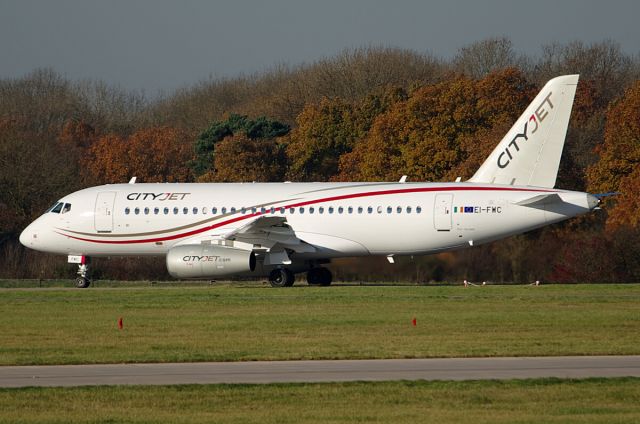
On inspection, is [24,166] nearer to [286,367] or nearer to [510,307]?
[510,307]

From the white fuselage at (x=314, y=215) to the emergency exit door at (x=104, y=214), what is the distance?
0.04 metres

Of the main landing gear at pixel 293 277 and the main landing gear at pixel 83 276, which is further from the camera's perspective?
the main landing gear at pixel 83 276

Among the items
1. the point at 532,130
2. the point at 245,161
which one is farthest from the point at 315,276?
the point at 245,161

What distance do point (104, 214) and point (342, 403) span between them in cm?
2831

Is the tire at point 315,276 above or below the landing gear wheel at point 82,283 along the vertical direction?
above

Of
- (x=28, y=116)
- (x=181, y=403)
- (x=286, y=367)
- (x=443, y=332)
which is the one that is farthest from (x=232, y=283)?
(x=28, y=116)

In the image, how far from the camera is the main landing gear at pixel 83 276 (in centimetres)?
4328

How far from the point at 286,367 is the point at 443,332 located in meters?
6.33

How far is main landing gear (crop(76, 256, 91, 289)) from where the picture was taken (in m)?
43.3

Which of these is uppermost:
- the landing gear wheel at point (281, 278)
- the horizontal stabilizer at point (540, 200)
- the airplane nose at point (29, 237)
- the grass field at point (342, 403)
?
the horizontal stabilizer at point (540, 200)

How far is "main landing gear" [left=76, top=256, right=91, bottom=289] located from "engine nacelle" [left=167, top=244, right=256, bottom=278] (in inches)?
189

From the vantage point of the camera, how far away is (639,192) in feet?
190

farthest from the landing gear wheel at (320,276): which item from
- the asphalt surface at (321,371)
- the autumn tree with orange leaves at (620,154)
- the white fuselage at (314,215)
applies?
the autumn tree with orange leaves at (620,154)

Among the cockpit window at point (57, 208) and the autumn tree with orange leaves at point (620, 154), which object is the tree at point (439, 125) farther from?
the cockpit window at point (57, 208)
